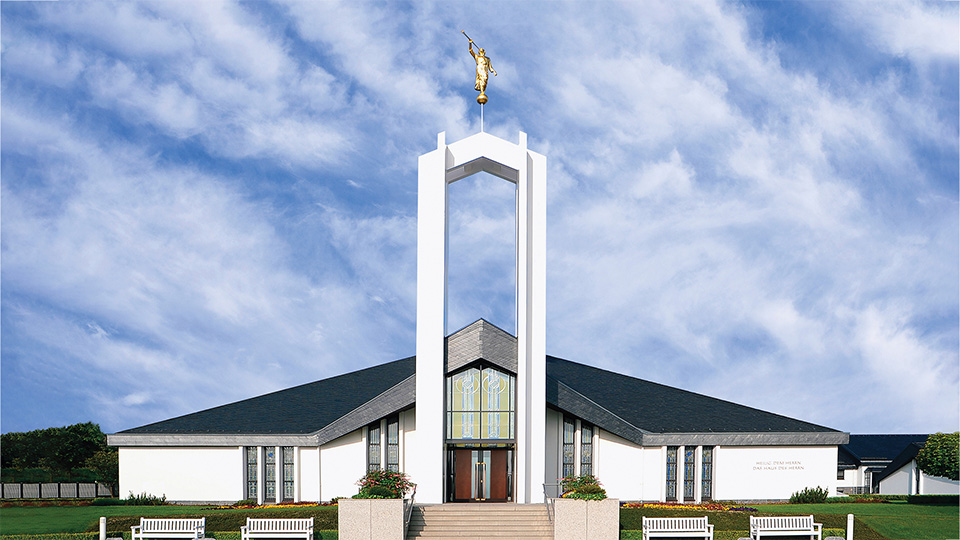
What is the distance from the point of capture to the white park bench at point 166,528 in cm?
2378

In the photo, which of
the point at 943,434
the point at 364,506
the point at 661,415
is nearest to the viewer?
the point at 364,506

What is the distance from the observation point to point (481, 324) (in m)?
29.2

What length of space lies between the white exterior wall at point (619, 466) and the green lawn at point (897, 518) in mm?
4395

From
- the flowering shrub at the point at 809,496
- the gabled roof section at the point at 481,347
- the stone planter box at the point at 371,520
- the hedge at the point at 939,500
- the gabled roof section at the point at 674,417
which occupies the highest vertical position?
the gabled roof section at the point at 481,347

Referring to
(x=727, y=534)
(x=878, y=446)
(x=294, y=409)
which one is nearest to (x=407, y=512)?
(x=727, y=534)

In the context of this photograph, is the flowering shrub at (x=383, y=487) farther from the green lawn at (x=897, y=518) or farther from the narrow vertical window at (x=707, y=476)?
the narrow vertical window at (x=707, y=476)

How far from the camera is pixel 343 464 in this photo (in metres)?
31.4

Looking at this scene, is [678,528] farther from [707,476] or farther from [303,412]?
[303,412]

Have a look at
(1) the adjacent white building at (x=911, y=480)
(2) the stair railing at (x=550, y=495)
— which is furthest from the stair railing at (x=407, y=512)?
(1) the adjacent white building at (x=911, y=480)

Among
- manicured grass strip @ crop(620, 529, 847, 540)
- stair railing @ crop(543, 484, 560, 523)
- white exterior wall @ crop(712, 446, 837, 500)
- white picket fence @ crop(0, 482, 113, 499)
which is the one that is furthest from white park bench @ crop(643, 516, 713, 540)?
white picket fence @ crop(0, 482, 113, 499)

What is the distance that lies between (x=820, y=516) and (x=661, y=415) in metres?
8.48

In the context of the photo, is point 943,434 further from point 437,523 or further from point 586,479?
point 437,523

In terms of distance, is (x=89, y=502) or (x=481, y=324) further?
(x=89, y=502)

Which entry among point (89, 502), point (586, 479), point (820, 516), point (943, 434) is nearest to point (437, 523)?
point (586, 479)
